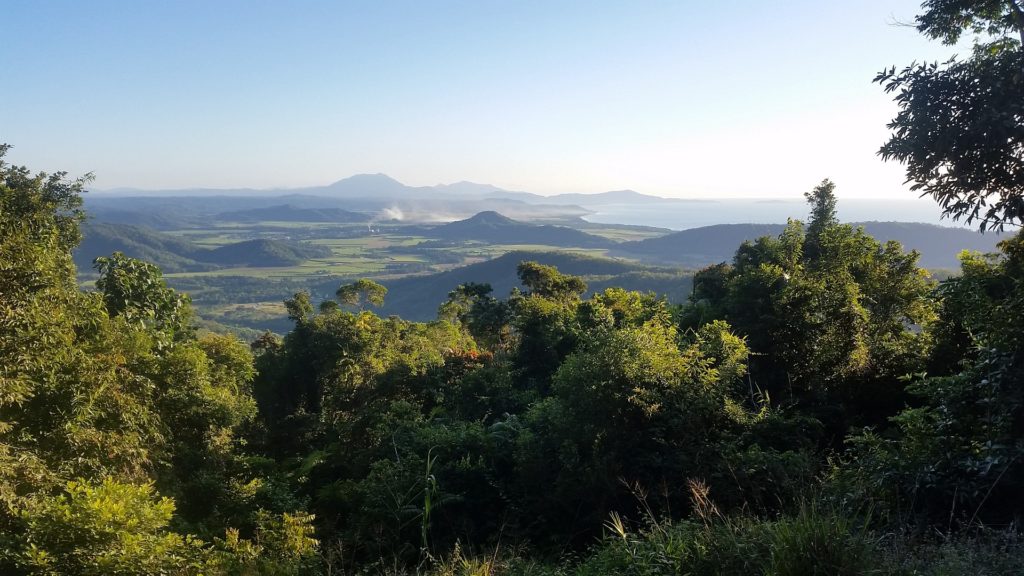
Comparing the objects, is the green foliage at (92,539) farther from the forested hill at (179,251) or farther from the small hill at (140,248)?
the forested hill at (179,251)

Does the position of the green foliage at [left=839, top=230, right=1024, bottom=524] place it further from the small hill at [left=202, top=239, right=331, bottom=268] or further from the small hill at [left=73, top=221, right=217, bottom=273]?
the small hill at [left=73, top=221, right=217, bottom=273]

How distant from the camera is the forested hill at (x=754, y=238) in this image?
2997 inches

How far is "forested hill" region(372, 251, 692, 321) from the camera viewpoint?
85875 mm

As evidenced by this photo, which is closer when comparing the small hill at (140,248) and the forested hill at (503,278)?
the forested hill at (503,278)

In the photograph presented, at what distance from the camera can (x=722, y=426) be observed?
755 cm

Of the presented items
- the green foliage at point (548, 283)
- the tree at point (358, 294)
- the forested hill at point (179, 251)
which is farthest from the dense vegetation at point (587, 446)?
the forested hill at point (179, 251)

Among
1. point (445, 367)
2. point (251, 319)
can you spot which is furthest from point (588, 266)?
point (445, 367)

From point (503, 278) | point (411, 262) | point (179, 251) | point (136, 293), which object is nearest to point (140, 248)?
point (179, 251)

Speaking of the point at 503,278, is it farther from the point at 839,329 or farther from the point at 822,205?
the point at 839,329

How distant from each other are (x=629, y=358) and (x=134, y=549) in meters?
6.00

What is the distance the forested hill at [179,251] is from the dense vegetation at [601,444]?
508ft

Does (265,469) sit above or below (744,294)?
below

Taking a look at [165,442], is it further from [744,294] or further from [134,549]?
[744,294]

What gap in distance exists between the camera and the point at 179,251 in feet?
536
